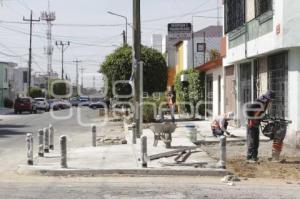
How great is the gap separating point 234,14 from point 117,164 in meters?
13.4

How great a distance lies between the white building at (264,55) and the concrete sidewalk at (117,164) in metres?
3.38

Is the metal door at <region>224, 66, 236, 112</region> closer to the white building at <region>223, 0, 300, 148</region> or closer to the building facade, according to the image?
the white building at <region>223, 0, 300, 148</region>

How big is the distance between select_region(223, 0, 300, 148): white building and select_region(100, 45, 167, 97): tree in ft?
39.7

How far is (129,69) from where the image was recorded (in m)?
41.2

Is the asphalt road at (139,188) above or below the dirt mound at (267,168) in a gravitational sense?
below

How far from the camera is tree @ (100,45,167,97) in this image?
4106 centimetres

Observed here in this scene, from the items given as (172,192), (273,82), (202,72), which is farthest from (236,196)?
(202,72)

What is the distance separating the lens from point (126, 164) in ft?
50.5

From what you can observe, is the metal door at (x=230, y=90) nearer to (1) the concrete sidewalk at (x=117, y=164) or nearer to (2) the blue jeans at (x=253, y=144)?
(1) the concrete sidewalk at (x=117, y=164)

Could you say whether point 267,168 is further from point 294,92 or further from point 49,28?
point 49,28

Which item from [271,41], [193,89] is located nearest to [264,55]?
[271,41]

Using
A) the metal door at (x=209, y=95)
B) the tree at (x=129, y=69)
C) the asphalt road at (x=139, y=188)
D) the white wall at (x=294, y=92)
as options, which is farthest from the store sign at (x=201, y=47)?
the asphalt road at (x=139, y=188)

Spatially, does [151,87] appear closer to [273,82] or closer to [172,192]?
[273,82]

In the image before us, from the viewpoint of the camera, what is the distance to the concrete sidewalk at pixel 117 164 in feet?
46.3
